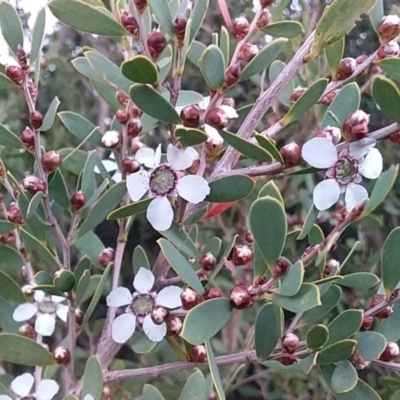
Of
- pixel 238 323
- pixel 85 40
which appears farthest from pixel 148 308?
pixel 85 40

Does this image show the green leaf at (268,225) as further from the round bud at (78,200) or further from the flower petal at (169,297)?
the round bud at (78,200)

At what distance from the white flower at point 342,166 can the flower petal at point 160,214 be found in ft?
0.53

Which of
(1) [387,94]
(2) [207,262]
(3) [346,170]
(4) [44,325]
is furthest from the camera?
(4) [44,325]

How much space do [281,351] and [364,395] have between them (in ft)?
0.36

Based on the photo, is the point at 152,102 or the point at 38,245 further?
the point at 38,245

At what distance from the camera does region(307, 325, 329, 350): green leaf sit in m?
0.63

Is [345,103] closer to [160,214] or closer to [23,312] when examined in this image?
[160,214]

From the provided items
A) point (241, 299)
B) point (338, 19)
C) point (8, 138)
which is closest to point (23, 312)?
point (8, 138)

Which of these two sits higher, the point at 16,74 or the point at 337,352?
the point at 16,74

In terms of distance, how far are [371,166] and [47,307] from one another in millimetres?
→ 528

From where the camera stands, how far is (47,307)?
90 centimetres

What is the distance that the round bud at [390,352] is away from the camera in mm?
699

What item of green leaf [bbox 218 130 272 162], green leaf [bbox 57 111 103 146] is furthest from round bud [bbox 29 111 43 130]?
green leaf [bbox 218 130 272 162]

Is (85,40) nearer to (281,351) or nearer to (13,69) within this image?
(13,69)
